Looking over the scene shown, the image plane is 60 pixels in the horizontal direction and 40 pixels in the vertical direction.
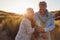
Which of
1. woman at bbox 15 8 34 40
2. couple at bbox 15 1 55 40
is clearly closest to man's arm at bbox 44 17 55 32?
couple at bbox 15 1 55 40

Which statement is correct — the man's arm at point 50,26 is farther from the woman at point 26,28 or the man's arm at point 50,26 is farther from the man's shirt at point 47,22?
the woman at point 26,28

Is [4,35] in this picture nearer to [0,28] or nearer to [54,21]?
[0,28]

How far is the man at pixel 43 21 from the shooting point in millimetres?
1054

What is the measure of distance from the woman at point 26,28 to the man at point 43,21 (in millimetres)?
49

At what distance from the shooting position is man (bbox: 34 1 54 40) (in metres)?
1.05

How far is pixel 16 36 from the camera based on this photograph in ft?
3.50

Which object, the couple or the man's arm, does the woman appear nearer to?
the couple

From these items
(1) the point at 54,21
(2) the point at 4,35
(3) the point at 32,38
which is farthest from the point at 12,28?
(1) the point at 54,21

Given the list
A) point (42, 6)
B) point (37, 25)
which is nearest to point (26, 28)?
point (37, 25)

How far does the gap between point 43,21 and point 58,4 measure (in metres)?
0.24

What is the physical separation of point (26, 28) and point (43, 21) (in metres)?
0.13

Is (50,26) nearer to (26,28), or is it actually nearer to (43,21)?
(43,21)

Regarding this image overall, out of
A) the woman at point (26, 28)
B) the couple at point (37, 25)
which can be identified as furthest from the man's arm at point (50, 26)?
the woman at point (26, 28)

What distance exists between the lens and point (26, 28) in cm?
103
